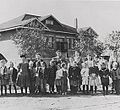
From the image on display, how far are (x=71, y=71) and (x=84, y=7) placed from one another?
207 cm

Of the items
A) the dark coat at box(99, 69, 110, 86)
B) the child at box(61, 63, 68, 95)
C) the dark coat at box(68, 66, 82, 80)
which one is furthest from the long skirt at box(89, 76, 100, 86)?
the child at box(61, 63, 68, 95)

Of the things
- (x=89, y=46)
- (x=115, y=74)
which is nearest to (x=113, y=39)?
(x=89, y=46)

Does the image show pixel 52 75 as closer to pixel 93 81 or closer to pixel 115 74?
pixel 93 81

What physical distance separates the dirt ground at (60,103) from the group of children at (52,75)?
77cm

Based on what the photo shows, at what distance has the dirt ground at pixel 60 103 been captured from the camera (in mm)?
6320

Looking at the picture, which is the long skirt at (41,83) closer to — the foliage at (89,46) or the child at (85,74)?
the child at (85,74)

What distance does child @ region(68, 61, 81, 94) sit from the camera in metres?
8.52

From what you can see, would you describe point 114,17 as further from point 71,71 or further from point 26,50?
point 26,50

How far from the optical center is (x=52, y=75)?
8.32 meters

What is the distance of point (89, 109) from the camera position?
6152 mm

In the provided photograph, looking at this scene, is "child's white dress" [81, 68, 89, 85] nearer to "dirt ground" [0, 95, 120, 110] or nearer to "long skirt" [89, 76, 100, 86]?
"long skirt" [89, 76, 100, 86]

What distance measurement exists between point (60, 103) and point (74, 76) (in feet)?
5.98

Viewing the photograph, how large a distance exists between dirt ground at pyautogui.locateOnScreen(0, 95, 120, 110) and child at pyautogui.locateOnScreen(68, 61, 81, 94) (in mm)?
988

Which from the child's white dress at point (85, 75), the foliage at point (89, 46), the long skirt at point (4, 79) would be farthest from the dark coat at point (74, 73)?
the foliage at point (89, 46)
